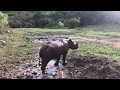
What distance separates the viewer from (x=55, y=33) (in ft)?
25.4

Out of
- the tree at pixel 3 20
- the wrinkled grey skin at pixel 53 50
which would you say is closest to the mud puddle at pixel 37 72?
the wrinkled grey skin at pixel 53 50

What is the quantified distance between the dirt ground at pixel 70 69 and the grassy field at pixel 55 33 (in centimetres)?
24

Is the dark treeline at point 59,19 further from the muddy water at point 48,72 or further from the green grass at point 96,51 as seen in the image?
the muddy water at point 48,72

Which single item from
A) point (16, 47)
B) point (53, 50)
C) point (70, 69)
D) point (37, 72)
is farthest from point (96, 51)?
point (16, 47)

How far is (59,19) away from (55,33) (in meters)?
0.41

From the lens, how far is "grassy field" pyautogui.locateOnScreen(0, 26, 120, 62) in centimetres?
663

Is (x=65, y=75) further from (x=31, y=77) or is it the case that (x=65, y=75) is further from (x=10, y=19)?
(x=10, y=19)

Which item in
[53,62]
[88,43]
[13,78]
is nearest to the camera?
[13,78]
